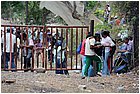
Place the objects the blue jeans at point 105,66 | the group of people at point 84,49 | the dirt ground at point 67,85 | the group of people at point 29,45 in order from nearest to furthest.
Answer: the dirt ground at point 67,85 < the group of people at point 84,49 < the blue jeans at point 105,66 < the group of people at point 29,45

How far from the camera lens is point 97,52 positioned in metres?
9.37

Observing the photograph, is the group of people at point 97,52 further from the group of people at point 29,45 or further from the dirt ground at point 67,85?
the group of people at point 29,45

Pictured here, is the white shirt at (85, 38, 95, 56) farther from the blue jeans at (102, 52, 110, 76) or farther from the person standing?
the blue jeans at (102, 52, 110, 76)

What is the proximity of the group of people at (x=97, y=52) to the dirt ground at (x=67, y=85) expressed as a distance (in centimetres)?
63

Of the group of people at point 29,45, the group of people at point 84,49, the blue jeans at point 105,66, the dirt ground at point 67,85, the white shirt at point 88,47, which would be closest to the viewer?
the dirt ground at point 67,85

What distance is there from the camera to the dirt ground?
701 cm

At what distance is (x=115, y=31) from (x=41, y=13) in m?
6.81

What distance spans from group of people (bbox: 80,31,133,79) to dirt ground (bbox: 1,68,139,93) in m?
0.63

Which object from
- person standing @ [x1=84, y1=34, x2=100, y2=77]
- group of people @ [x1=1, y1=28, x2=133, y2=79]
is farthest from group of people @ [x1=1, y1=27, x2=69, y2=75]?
person standing @ [x1=84, y1=34, x2=100, y2=77]

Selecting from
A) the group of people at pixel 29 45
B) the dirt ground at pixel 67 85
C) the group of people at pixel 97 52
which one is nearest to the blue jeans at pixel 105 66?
the group of people at pixel 97 52

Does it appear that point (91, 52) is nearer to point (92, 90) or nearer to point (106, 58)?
point (106, 58)

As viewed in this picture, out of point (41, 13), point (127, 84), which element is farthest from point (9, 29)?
point (41, 13)

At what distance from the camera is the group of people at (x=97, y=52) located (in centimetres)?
921

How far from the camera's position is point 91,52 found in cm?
920
